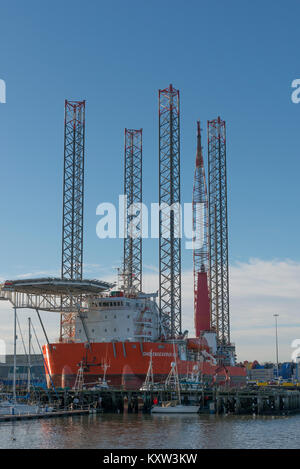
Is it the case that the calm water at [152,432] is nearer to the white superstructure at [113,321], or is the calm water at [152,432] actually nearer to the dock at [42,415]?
the dock at [42,415]

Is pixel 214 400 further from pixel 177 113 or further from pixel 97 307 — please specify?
pixel 177 113

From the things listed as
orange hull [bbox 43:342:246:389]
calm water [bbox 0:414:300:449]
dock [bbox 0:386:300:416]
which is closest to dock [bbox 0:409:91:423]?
calm water [bbox 0:414:300:449]

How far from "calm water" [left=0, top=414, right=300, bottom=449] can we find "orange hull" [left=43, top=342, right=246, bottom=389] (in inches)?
250

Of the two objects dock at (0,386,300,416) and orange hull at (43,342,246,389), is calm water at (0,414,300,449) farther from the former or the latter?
orange hull at (43,342,246,389)

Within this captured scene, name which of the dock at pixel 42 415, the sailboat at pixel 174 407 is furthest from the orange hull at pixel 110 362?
the dock at pixel 42 415

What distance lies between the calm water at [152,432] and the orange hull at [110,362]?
6.35m

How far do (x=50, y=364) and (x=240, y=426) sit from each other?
22.3 metres

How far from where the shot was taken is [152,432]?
130ft

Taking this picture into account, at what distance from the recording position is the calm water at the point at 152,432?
35125 mm

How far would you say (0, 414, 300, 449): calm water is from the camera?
115ft

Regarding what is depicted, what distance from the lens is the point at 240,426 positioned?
4403 centimetres

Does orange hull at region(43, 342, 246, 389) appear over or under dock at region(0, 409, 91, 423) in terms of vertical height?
over

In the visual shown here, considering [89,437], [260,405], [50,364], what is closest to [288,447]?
[89,437]
